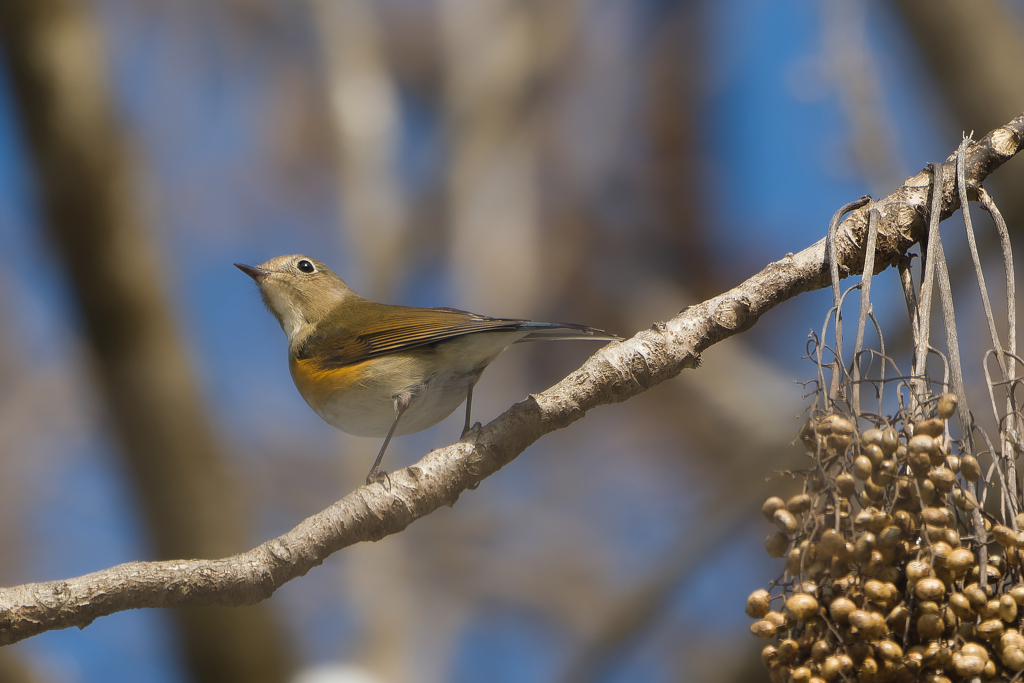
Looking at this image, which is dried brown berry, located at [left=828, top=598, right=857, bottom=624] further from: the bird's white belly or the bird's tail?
the bird's white belly

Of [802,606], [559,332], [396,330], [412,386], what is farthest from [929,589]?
[396,330]

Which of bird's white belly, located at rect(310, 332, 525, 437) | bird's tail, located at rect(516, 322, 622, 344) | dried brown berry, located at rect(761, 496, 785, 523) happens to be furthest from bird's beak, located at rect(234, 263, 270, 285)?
dried brown berry, located at rect(761, 496, 785, 523)

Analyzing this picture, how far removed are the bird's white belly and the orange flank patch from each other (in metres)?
0.02

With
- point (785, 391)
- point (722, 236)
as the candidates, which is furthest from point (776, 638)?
point (722, 236)

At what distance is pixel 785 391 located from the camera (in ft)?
22.2

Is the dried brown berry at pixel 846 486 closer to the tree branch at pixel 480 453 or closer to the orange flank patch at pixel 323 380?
the tree branch at pixel 480 453

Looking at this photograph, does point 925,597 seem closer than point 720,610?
Yes

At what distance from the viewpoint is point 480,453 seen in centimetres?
236

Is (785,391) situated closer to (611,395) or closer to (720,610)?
(720,610)

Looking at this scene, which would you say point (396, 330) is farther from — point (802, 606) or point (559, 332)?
point (802, 606)

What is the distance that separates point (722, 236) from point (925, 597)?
952 cm

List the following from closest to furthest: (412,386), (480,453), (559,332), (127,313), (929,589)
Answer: (929,589) → (480,453) → (559,332) → (412,386) → (127,313)

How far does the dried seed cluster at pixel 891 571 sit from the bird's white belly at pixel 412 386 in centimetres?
195

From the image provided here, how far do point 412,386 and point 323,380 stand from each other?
1.35ft
